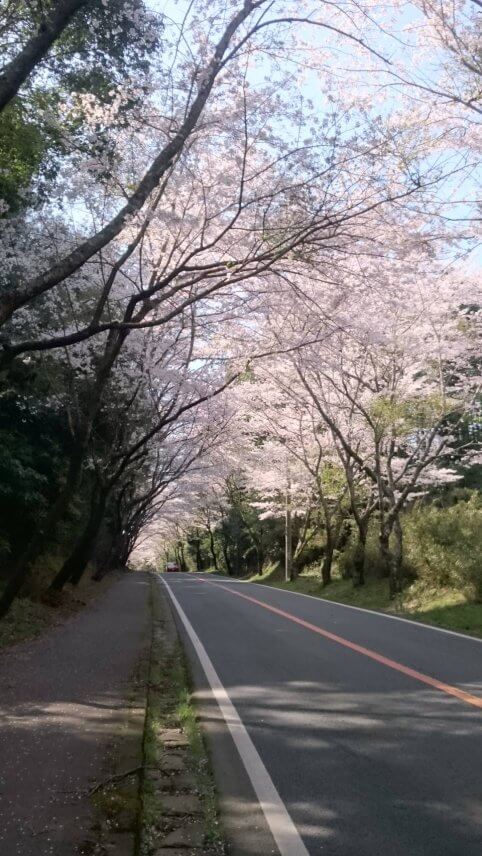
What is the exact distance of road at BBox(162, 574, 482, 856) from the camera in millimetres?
4227

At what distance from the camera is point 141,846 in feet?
Result: 13.5

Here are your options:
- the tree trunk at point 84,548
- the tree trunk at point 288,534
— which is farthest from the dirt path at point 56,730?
the tree trunk at point 288,534

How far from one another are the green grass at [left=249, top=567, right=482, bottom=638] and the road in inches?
89.8

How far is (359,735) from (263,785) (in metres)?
1.39

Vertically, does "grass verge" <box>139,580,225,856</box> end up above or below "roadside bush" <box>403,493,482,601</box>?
below

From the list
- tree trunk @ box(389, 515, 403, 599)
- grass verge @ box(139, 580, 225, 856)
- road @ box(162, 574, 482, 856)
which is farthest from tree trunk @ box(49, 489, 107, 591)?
tree trunk @ box(389, 515, 403, 599)

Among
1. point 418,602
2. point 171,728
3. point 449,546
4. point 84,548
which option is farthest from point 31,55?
point 418,602

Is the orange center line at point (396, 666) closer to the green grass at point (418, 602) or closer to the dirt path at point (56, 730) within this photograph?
the green grass at point (418, 602)

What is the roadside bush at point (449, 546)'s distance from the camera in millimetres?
16375

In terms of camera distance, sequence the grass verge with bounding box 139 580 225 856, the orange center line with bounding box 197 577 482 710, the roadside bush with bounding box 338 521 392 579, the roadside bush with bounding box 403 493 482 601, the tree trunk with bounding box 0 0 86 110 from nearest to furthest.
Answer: the grass verge with bounding box 139 580 225 856
the tree trunk with bounding box 0 0 86 110
the orange center line with bounding box 197 577 482 710
the roadside bush with bounding box 403 493 482 601
the roadside bush with bounding box 338 521 392 579

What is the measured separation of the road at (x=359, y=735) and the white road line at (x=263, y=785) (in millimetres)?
13

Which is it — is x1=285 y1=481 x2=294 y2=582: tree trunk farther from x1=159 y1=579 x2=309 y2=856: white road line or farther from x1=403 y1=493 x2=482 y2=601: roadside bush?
x1=159 y1=579 x2=309 y2=856: white road line

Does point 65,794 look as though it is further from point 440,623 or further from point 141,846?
point 440,623

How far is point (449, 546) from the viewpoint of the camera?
61.3 ft
